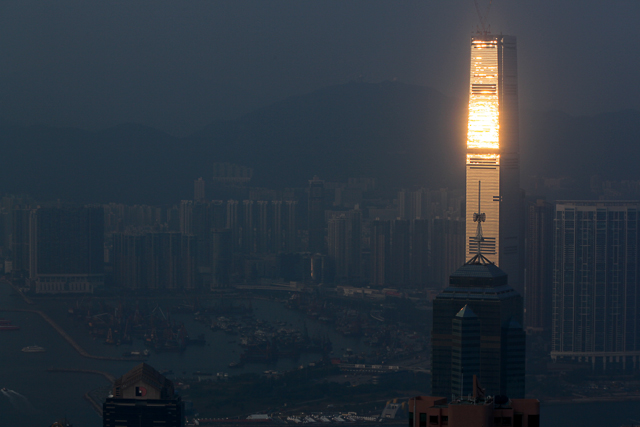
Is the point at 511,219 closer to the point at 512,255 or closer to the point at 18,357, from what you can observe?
the point at 512,255

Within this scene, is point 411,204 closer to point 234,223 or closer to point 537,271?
point 234,223

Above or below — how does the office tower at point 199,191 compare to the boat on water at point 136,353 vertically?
above

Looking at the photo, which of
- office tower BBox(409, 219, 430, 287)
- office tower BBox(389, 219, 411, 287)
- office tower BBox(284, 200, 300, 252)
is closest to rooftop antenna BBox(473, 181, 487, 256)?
office tower BBox(409, 219, 430, 287)

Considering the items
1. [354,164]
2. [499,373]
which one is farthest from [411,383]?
[354,164]

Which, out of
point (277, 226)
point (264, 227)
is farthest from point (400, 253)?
point (264, 227)

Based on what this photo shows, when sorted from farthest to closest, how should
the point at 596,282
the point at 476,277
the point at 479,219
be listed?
the point at 596,282
the point at 479,219
the point at 476,277

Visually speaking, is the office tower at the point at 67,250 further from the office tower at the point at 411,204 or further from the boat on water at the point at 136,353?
the office tower at the point at 411,204

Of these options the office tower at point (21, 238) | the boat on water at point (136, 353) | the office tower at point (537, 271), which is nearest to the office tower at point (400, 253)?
the office tower at point (537, 271)
